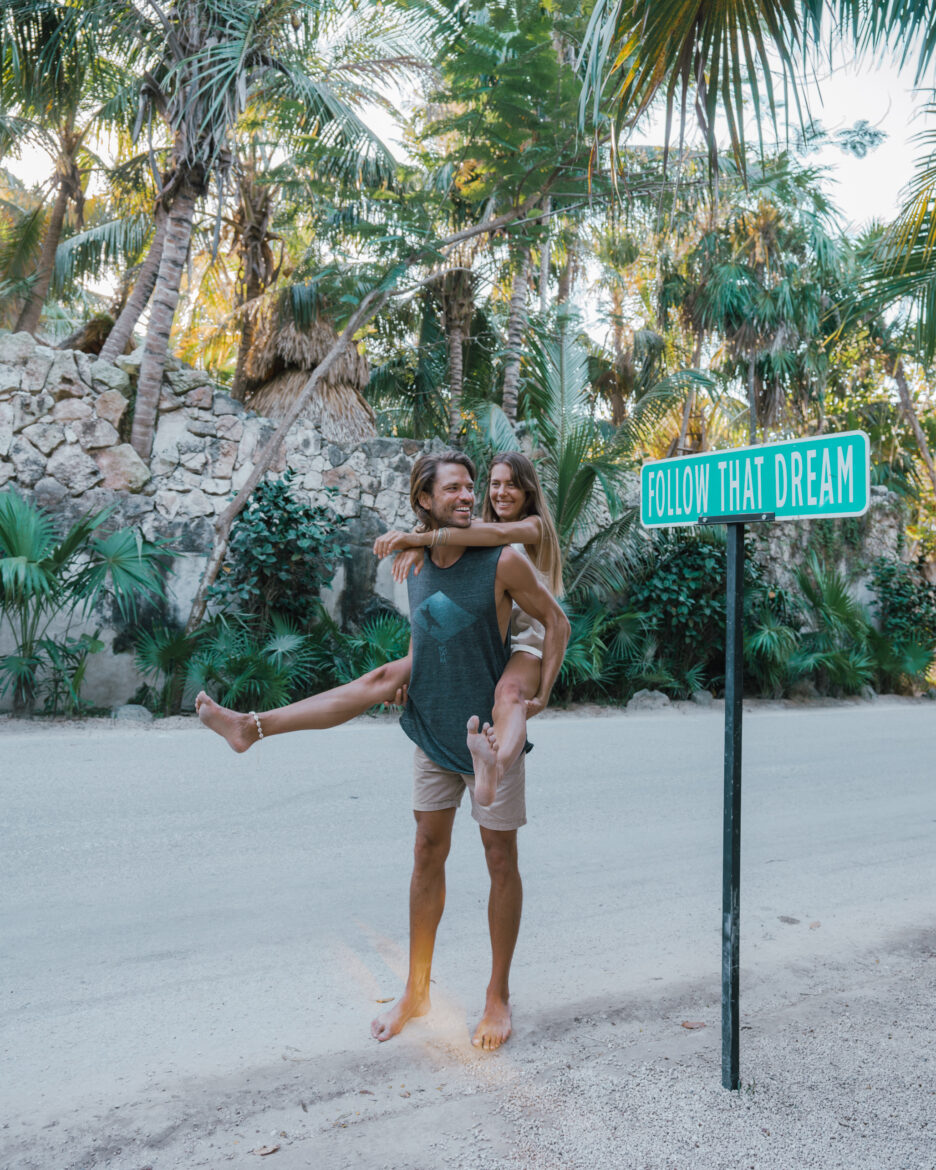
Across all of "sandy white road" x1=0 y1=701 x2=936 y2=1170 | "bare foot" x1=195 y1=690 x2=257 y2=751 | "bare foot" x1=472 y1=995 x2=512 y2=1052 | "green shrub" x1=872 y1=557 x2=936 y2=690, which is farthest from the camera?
"green shrub" x1=872 y1=557 x2=936 y2=690

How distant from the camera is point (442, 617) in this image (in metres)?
2.96

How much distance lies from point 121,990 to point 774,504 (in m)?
2.72

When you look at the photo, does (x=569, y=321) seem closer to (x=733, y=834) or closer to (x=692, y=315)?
(x=692, y=315)

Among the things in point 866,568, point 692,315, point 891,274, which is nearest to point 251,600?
point 891,274

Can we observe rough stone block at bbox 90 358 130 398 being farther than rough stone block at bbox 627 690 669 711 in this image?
No

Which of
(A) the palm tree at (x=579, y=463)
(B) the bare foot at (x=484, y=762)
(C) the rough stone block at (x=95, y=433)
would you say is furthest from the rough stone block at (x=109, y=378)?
(B) the bare foot at (x=484, y=762)

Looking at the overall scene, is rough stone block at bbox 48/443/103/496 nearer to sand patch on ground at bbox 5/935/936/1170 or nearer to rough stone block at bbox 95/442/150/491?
rough stone block at bbox 95/442/150/491

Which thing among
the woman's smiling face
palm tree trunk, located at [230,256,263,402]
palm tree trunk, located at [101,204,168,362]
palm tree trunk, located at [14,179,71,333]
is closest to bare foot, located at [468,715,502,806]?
the woman's smiling face

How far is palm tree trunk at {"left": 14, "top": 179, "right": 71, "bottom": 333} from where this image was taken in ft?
45.2

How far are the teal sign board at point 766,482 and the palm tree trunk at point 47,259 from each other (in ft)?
44.0

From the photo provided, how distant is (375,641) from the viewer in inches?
385

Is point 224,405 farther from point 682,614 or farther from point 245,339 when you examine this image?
point 682,614

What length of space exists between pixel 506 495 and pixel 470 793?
3.41 feet

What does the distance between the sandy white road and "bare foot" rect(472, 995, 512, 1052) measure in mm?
51
